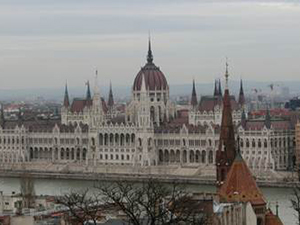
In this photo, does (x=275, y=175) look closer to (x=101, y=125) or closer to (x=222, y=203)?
(x=101, y=125)

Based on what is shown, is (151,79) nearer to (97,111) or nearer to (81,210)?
(97,111)

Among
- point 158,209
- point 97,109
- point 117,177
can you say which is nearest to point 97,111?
point 97,109

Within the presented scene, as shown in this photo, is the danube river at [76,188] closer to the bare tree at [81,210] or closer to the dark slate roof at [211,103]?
the bare tree at [81,210]

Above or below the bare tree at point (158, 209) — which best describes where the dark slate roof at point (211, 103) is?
above

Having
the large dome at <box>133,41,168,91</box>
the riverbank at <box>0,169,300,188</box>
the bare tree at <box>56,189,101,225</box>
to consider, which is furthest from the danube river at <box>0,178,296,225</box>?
the bare tree at <box>56,189,101,225</box>

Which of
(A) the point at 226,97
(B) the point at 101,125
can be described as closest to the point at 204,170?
(B) the point at 101,125

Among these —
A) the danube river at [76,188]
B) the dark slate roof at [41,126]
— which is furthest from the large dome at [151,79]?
the danube river at [76,188]

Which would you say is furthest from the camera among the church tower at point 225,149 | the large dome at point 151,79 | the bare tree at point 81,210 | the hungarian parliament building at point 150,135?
the large dome at point 151,79
